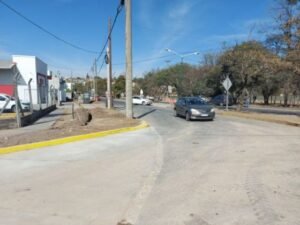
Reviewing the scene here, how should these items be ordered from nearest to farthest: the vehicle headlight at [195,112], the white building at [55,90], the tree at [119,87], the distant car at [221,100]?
1. the vehicle headlight at [195,112]
2. the white building at [55,90]
3. the distant car at [221,100]
4. the tree at [119,87]

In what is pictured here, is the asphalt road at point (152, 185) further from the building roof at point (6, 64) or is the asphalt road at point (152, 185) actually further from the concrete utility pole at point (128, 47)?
the building roof at point (6, 64)

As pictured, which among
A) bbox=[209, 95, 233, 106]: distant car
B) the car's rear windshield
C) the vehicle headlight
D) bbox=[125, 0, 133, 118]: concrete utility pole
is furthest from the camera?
bbox=[209, 95, 233, 106]: distant car

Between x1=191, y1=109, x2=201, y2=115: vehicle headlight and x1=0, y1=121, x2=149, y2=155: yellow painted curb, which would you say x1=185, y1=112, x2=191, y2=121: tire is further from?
x1=0, y1=121, x2=149, y2=155: yellow painted curb

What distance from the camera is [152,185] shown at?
6.14 meters

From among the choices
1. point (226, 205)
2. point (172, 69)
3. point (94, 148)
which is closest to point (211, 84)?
point (172, 69)

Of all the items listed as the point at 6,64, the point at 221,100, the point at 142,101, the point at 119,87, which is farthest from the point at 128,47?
the point at 119,87

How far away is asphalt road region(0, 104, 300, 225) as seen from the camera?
4.66 meters

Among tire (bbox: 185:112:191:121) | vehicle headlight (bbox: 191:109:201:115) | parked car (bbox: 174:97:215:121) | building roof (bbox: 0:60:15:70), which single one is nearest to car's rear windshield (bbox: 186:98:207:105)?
parked car (bbox: 174:97:215:121)

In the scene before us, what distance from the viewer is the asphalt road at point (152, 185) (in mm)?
4656

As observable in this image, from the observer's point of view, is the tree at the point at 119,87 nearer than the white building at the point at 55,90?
No

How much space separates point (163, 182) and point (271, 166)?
3.03 meters

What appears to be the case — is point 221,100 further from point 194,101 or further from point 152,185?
point 152,185

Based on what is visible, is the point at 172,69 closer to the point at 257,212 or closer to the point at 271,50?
the point at 271,50

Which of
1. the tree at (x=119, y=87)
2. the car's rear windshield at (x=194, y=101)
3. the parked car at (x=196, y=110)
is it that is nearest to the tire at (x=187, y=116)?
the parked car at (x=196, y=110)
